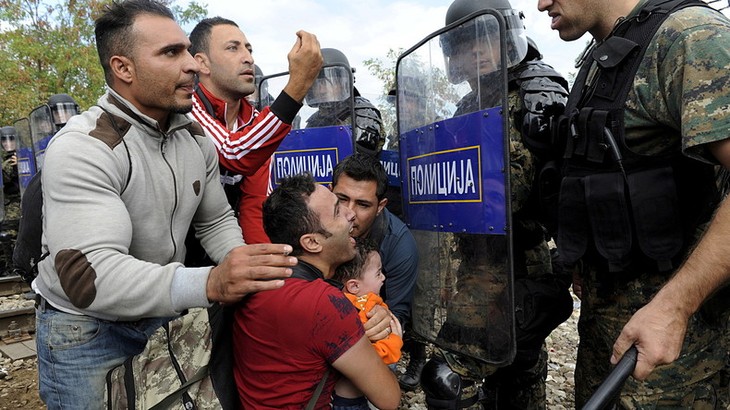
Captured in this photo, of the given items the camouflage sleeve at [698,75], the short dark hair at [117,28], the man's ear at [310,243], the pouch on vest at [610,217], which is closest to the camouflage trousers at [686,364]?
the pouch on vest at [610,217]

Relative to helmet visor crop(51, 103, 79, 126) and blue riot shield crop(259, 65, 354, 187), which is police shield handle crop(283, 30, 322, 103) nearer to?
blue riot shield crop(259, 65, 354, 187)

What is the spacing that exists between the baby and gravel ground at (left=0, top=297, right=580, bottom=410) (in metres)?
1.46

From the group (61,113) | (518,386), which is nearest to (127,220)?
(518,386)

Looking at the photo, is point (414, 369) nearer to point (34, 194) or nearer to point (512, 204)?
point (512, 204)

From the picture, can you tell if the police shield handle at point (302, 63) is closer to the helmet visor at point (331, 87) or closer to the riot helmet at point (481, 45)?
the riot helmet at point (481, 45)

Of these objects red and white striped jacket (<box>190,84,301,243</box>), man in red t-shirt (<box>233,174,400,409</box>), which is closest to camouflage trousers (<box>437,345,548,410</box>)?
man in red t-shirt (<box>233,174,400,409</box>)

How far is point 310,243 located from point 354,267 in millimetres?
386

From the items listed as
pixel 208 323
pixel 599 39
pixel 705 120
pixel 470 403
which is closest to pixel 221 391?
pixel 208 323

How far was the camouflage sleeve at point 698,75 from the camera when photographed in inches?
46.0

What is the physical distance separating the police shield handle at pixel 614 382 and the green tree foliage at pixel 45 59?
552 inches

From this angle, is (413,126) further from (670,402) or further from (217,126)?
(670,402)

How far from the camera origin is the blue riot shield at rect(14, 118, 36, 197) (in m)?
6.65

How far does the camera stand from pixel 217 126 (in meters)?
Answer: 2.00

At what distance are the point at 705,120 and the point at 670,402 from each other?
0.79m
